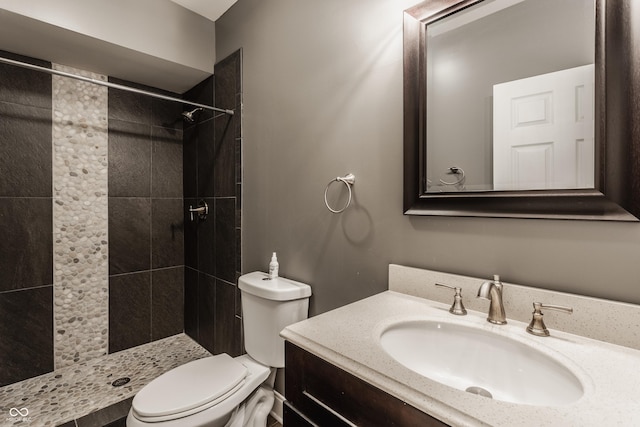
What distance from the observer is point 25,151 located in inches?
75.2

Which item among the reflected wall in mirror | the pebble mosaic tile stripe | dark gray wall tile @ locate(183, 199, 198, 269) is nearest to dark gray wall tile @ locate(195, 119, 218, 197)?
dark gray wall tile @ locate(183, 199, 198, 269)

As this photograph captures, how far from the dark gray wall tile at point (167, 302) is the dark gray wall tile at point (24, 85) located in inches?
54.1

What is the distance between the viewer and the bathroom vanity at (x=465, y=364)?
1.69 feet

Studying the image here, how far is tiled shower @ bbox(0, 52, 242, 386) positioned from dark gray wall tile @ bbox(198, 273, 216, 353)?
0.05 ft

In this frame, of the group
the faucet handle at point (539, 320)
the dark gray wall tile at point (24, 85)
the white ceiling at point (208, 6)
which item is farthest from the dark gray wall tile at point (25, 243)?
the faucet handle at point (539, 320)

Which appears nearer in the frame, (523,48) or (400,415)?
(400,415)

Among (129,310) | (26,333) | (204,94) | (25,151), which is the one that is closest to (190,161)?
(204,94)

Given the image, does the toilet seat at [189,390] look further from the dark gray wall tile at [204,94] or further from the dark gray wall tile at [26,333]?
the dark gray wall tile at [204,94]

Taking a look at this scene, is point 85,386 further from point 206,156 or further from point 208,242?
point 206,156

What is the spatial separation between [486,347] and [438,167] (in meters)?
0.58

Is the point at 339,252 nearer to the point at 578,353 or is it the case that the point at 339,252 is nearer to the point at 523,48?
the point at 578,353

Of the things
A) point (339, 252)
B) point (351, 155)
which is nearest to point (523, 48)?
point (351, 155)

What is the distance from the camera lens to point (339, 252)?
1386 millimetres

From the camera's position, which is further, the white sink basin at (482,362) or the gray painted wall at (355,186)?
the gray painted wall at (355,186)
